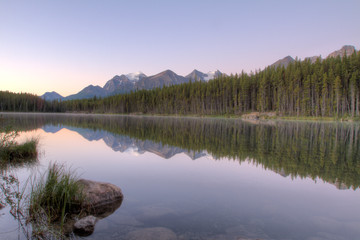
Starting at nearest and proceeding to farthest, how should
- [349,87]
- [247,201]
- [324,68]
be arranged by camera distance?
1. [247,201]
2. [349,87]
3. [324,68]

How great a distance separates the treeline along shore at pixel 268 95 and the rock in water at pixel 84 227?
68.9 meters

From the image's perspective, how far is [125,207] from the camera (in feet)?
20.8

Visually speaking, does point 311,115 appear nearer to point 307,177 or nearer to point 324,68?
point 324,68

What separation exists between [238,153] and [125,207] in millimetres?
9774

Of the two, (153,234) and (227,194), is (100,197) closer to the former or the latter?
(153,234)

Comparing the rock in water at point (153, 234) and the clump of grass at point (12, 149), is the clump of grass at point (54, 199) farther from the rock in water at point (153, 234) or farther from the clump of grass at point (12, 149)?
the clump of grass at point (12, 149)

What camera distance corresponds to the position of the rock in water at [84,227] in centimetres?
482

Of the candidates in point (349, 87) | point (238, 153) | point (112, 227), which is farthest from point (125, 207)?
point (349, 87)

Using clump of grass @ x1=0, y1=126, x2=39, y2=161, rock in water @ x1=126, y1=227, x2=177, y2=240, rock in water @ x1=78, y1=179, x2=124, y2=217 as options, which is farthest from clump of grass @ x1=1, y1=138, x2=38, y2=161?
rock in water @ x1=126, y1=227, x2=177, y2=240

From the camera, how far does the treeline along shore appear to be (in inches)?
2416

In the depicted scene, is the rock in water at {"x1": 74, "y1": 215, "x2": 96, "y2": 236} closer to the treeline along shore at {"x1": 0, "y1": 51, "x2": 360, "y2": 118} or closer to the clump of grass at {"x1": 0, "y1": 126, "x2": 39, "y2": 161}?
the clump of grass at {"x1": 0, "y1": 126, "x2": 39, "y2": 161}

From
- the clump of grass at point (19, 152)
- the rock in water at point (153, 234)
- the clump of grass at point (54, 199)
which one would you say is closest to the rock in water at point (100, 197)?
the clump of grass at point (54, 199)

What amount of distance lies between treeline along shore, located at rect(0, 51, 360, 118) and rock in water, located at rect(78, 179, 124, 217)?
2660 inches

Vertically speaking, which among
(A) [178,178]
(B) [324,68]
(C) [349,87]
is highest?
(B) [324,68]
